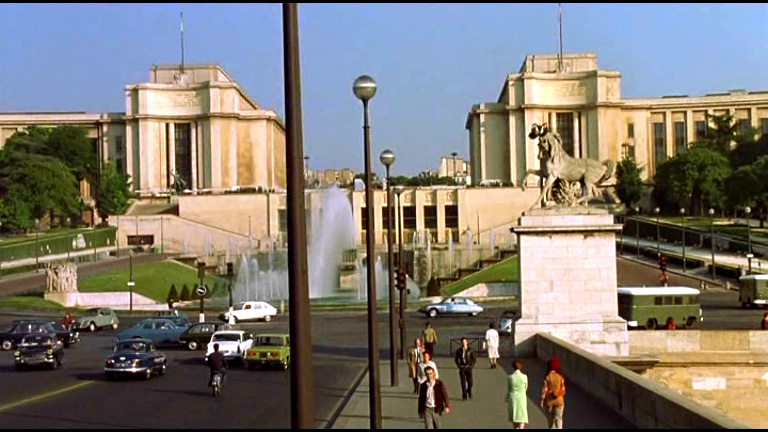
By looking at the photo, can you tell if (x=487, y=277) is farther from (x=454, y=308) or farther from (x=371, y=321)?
(x=371, y=321)

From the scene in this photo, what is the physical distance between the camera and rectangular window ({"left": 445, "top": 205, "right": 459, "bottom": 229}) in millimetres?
137387

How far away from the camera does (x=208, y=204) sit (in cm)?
13562

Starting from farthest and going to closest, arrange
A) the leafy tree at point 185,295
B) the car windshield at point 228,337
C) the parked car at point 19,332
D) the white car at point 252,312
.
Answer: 1. the leafy tree at point 185,295
2. the white car at point 252,312
3. the parked car at point 19,332
4. the car windshield at point 228,337

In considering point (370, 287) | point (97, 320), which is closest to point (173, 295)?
point (97, 320)

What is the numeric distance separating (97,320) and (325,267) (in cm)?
3494

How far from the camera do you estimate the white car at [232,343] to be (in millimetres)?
40156

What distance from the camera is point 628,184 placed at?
14138 cm

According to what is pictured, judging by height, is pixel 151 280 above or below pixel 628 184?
below

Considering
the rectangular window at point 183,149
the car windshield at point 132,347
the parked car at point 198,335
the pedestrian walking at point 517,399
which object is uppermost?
the rectangular window at point 183,149

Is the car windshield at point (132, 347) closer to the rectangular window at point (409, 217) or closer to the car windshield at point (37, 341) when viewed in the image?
the car windshield at point (37, 341)

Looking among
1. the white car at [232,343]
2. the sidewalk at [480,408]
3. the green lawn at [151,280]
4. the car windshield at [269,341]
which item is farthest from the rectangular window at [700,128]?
the sidewalk at [480,408]

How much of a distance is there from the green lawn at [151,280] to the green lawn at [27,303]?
181 inches

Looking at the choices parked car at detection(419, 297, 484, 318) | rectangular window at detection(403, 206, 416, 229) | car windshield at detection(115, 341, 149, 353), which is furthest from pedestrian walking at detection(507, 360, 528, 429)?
rectangular window at detection(403, 206, 416, 229)

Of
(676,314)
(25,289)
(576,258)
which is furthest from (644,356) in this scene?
(25,289)
